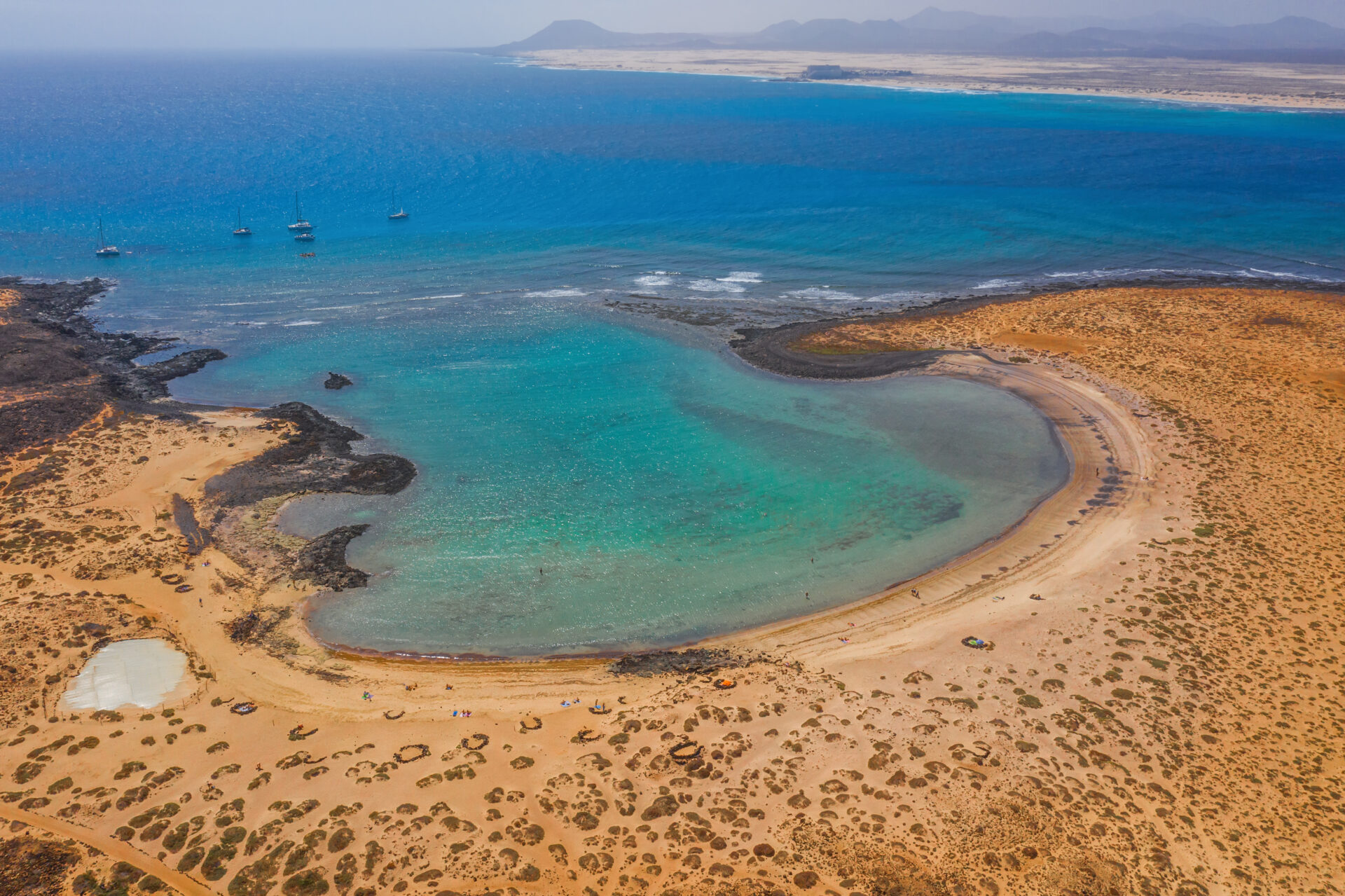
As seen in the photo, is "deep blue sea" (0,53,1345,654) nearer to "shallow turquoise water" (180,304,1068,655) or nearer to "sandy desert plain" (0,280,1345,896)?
"shallow turquoise water" (180,304,1068,655)

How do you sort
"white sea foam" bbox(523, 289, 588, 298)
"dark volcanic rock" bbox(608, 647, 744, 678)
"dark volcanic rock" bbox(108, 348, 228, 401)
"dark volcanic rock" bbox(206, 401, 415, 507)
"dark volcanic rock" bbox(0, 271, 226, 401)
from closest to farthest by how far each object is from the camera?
1. "dark volcanic rock" bbox(608, 647, 744, 678)
2. "dark volcanic rock" bbox(206, 401, 415, 507)
3. "dark volcanic rock" bbox(108, 348, 228, 401)
4. "dark volcanic rock" bbox(0, 271, 226, 401)
5. "white sea foam" bbox(523, 289, 588, 298)

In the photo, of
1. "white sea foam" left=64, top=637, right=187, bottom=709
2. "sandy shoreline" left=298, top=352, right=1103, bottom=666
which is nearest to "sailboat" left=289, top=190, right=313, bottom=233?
"sandy shoreline" left=298, top=352, right=1103, bottom=666

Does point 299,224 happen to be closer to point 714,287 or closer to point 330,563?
point 714,287

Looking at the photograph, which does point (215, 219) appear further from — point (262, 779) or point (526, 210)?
point (262, 779)

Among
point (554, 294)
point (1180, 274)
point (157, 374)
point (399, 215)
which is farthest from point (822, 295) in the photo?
point (399, 215)

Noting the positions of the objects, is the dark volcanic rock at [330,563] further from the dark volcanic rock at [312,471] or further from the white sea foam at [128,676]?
the white sea foam at [128,676]
